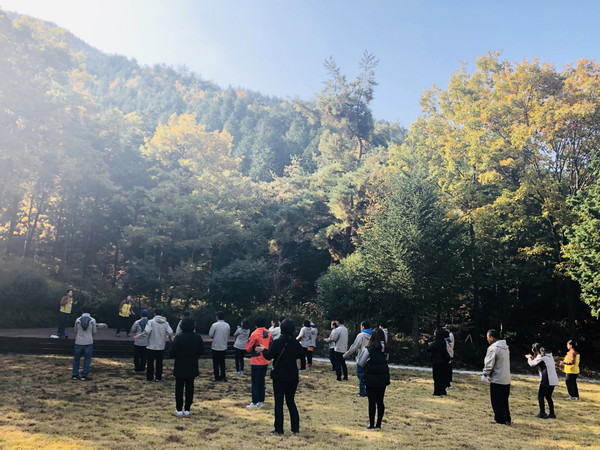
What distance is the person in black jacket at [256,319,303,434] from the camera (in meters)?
7.01

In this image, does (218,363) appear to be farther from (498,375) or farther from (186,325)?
(498,375)

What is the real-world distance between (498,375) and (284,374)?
14.0 ft

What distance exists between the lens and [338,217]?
3294cm

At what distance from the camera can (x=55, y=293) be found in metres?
23.9

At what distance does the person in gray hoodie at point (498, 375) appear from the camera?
820cm

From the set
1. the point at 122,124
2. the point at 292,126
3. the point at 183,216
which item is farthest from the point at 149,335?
the point at 292,126

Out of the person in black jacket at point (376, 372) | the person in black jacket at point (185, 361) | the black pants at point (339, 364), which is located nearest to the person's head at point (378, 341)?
the person in black jacket at point (376, 372)

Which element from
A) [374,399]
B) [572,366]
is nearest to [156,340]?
[374,399]

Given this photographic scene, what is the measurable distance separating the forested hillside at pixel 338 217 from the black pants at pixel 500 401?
12.3 meters

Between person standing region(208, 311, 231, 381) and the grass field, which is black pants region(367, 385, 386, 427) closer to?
the grass field

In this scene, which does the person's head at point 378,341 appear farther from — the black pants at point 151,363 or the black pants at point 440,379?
the black pants at point 151,363

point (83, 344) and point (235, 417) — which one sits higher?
point (83, 344)

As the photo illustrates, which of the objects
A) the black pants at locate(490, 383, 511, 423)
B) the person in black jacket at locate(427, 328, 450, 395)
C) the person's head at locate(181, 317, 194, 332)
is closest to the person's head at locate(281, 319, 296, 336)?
the person's head at locate(181, 317, 194, 332)

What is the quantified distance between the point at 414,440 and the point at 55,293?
2298 cm
